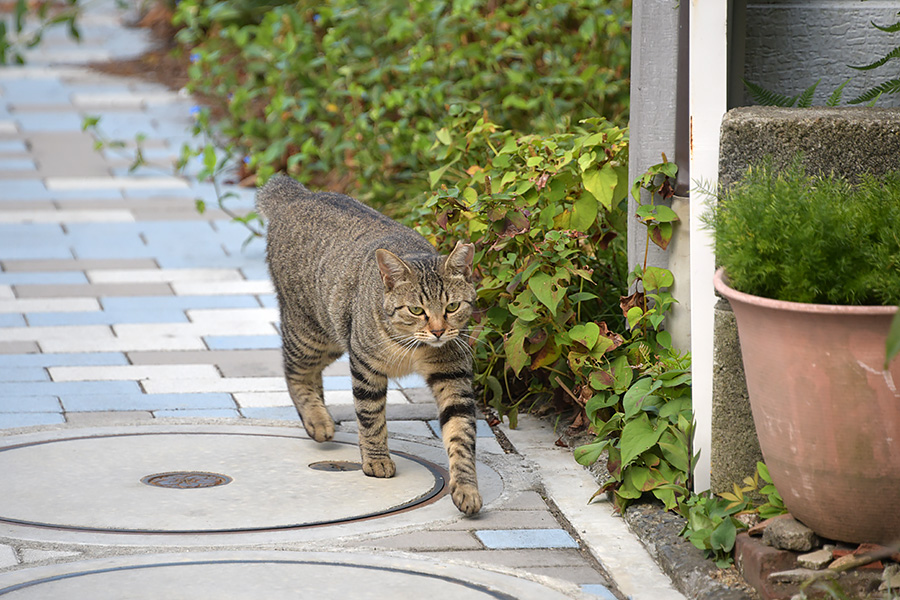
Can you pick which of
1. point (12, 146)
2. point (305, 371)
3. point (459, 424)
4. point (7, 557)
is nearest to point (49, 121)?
point (12, 146)

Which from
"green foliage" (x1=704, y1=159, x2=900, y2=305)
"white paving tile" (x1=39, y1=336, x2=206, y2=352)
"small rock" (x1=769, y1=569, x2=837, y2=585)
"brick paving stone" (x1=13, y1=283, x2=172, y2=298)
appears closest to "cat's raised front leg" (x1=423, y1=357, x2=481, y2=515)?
"small rock" (x1=769, y1=569, x2=837, y2=585)

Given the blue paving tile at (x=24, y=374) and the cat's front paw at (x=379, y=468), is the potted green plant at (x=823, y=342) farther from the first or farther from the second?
the blue paving tile at (x=24, y=374)

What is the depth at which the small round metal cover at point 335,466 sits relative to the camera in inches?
179

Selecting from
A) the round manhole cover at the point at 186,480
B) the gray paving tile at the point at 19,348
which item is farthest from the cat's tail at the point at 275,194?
the gray paving tile at the point at 19,348

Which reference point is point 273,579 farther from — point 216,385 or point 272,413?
point 216,385

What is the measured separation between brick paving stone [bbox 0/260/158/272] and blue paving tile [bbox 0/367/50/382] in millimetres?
1999

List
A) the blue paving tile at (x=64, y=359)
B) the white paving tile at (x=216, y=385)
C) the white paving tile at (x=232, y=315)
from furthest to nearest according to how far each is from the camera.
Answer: the white paving tile at (x=232, y=315)
the blue paving tile at (x=64, y=359)
the white paving tile at (x=216, y=385)

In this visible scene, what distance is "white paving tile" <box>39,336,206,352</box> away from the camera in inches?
241

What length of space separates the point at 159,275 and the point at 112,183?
2.65 m

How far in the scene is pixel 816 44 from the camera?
4.58 meters

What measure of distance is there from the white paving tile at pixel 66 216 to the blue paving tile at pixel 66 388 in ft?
11.4

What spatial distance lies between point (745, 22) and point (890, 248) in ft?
5.56

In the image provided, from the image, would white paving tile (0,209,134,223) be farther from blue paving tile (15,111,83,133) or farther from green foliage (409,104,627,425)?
green foliage (409,104,627,425)

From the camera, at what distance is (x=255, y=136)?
9742 millimetres
